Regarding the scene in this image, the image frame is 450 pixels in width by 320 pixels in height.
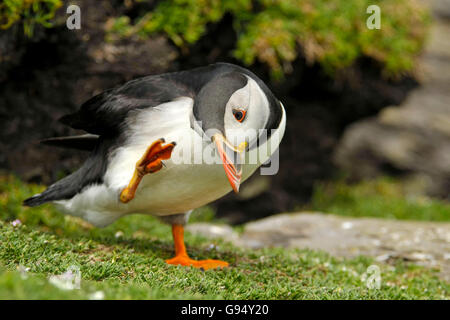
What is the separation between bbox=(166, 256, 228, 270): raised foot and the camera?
386cm

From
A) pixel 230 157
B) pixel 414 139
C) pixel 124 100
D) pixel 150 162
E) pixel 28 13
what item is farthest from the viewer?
pixel 414 139

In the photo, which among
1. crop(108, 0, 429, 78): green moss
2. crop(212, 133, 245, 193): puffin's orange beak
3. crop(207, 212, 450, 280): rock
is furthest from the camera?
crop(108, 0, 429, 78): green moss

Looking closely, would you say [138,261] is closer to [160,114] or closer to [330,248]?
[160,114]

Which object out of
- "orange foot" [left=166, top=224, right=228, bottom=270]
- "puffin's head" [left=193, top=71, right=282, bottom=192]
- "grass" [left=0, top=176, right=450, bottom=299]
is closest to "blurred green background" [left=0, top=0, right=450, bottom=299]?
"grass" [left=0, top=176, right=450, bottom=299]

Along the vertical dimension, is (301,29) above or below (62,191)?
above

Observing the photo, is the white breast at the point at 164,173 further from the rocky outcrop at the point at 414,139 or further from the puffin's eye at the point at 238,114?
the rocky outcrop at the point at 414,139

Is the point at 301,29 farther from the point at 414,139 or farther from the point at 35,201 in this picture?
the point at 414,139

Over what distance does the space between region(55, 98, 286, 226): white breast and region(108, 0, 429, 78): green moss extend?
255cm

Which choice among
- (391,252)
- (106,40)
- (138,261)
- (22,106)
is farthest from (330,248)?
(22,106)

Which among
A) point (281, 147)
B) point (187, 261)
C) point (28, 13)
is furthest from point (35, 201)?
point (281, 147)

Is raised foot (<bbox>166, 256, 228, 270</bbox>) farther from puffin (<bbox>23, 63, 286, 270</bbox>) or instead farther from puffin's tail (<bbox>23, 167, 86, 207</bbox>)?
puffin's tail (<bbox>23, 167, 86, 207</bbox>)

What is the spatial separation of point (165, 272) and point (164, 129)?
3.12 ft

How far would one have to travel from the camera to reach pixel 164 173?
3.48 metres

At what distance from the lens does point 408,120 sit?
10.7m
